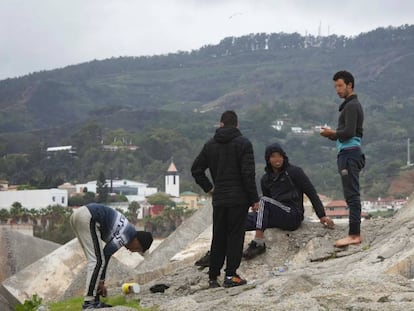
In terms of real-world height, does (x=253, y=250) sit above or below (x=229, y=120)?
below

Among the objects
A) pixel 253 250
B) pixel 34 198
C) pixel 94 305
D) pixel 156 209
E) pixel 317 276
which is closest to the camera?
pixel 317 276

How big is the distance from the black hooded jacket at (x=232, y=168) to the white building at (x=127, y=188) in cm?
11757

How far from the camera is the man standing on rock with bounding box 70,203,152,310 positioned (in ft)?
26.0

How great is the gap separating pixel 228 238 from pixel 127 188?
125m

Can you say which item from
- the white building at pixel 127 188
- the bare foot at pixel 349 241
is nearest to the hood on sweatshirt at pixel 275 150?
the bare foot at pixel 349 241

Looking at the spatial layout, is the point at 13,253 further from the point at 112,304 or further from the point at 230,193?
the point at 230,193

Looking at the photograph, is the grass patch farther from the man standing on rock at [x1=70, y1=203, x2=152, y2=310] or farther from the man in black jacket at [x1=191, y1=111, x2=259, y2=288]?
the man in black jacket at [x1=191, y1=111, x2=259, y2=288]

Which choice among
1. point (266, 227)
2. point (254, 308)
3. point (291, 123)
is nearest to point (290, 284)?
point (254, 308)

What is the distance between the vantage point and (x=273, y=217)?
946cm

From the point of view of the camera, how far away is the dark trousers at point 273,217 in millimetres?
9352

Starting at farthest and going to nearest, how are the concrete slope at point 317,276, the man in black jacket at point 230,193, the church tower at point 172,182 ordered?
1. the church tower at point 172,182
2. the man in black jacket at point 230,193
3. the concrete slope at point 317,276

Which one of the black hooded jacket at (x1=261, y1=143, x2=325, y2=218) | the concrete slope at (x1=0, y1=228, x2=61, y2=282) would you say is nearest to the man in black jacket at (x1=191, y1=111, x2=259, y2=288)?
the black hooded jacket at (x1=261, y1=143, x2=325, y2=218)

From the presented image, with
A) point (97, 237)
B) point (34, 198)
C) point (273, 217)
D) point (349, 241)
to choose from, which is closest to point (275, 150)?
point (273, 217)

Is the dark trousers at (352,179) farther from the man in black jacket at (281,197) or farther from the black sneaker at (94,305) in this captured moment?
the black sneaker at (94,305)
